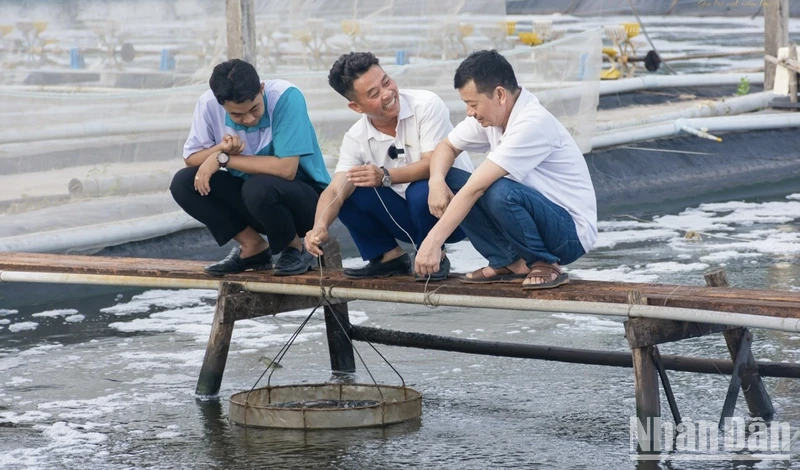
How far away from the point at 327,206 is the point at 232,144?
47 centimetres

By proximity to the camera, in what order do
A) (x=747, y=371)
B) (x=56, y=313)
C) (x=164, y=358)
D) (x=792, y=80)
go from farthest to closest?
(x=792, y=80) → (x=56, y=313) → (x=164, y=358) → (x=747, y=371)

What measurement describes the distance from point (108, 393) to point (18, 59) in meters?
5.91

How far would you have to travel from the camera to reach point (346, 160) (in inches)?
179

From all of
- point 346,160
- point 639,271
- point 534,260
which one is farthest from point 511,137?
point 639,271

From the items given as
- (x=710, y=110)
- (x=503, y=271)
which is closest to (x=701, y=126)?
(x=710, y=110)

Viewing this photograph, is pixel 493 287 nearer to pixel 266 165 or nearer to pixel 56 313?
pixel 266 165

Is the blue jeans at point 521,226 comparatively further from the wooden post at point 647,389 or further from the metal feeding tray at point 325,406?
the metal feeding tray at point 325,406

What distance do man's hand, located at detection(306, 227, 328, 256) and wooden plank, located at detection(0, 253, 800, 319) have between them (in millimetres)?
137

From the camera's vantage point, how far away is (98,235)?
25.0 feet

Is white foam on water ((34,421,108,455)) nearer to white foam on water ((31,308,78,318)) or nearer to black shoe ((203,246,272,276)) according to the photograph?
black shoe ((203,246,272,276))

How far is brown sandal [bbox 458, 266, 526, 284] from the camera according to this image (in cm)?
424

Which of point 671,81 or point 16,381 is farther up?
point 671,81

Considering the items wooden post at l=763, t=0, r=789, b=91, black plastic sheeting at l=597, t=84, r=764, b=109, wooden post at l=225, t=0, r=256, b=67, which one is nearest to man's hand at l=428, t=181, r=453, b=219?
wooden post at l=225, t=0, r=256, b=67

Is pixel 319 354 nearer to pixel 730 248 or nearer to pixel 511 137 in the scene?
pixel 511 137
